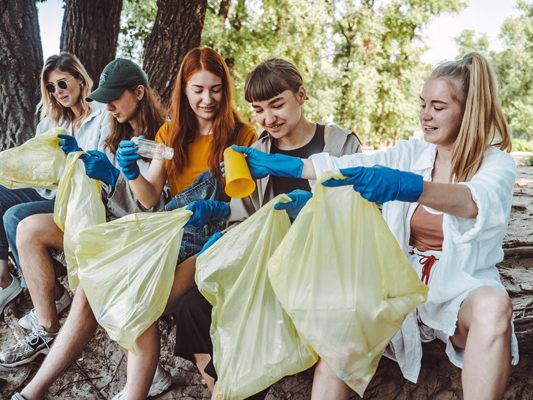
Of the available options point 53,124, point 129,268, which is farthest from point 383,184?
point 53,124

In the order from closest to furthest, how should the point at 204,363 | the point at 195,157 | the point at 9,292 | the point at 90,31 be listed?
the point at 204,363 < the point at 195,157 < the point at 9,292 < the point at 90,31

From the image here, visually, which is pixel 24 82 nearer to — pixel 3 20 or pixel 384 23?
pixel 3 20

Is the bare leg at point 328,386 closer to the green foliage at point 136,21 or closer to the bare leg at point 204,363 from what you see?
the bare leg at point 204,363

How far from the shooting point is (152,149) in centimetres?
206

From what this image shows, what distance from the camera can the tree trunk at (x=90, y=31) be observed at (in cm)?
357

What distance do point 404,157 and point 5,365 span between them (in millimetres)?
1998

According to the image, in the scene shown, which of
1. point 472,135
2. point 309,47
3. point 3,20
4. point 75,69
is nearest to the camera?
point 472,135

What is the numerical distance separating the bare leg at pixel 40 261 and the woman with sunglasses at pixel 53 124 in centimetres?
15

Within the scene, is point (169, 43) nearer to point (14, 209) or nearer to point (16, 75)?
point (16, 75)

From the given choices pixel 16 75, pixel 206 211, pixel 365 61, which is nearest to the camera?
pixel 206 211

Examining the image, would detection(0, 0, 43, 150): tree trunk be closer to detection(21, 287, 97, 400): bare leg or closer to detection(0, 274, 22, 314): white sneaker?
detection(0, 274, 22, 314): white sneaker

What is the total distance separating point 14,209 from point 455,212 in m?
1.98

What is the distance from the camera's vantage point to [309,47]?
11.3 meters

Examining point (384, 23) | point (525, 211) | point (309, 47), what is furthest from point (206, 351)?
point (384, 23)
